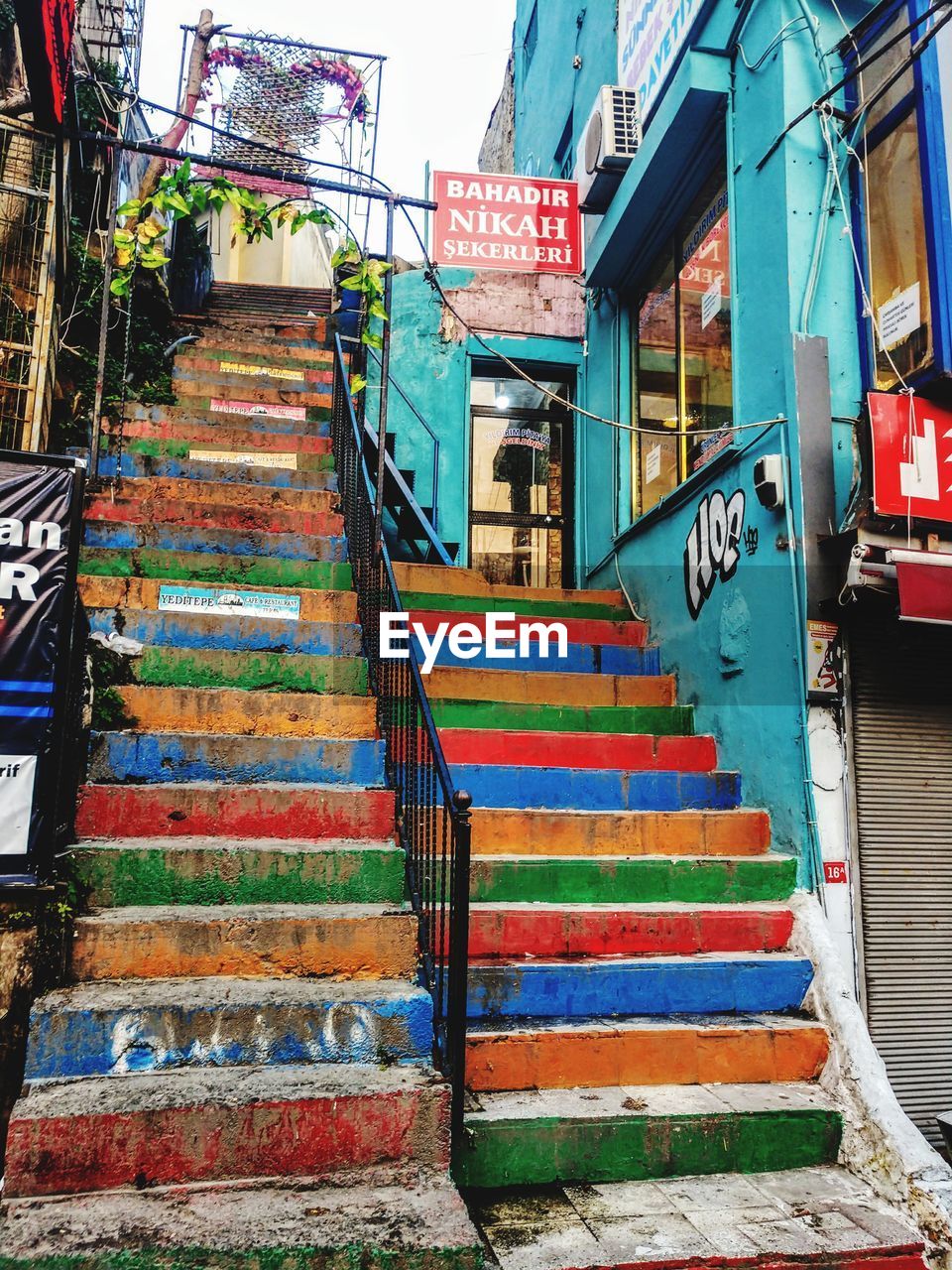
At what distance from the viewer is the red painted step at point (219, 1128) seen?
9.72ft

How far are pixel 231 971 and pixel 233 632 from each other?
99.2 inches

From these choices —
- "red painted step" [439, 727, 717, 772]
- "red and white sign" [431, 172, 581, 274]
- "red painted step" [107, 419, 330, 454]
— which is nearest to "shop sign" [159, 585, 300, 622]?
"red painted step" [439, 727, 717, 772]

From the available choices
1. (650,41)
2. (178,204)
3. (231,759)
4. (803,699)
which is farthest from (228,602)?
(650,41)

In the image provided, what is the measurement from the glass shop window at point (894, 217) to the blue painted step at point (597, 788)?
265 cm

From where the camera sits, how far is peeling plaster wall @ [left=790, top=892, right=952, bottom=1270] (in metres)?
3.50

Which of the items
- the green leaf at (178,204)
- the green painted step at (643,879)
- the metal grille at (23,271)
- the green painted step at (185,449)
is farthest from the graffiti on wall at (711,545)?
the metal grille at (23,271)

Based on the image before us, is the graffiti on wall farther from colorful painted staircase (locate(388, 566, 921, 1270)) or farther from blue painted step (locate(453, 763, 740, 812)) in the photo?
blue painted step (locate(453, 763, 740, 812))

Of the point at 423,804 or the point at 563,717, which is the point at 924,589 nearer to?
the point at 563,717

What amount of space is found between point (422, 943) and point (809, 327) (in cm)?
417

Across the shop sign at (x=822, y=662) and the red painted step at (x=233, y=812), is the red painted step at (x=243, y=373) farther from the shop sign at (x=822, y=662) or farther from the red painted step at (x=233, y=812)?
the shop sign at (x=822, y=662)

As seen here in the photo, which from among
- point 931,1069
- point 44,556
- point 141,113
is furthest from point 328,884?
point 141,113

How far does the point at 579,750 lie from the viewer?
18.7 ft

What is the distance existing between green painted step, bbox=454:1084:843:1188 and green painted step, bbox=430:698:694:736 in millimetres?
2501

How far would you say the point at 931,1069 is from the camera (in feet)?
15.4
